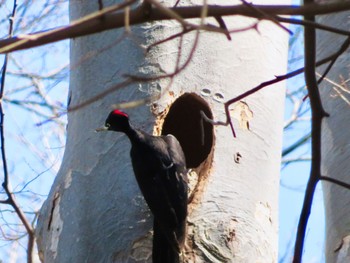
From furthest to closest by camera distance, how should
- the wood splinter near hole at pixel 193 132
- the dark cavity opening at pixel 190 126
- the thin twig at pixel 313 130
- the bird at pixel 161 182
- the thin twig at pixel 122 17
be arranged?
1. the dark cavity opening at pixel 190 126
2. the wood splinter near hole at pixel 193 132
3. the bird at pixel 161 182
4. the thin twig at pixel 313 130
5. the thin twig at pixel 122 17

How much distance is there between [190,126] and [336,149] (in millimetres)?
764

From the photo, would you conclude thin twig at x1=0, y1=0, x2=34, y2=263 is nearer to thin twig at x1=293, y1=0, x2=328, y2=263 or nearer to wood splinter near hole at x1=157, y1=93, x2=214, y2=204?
wood splinter near hole at x1=157, y1=93, x2=214, y2=204

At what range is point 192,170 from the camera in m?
3.24

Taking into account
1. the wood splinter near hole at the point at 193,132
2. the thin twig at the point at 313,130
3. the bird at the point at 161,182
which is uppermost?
the wood splinter near hole at the point at 193,132

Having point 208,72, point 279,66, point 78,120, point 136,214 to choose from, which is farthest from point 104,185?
point 279,66

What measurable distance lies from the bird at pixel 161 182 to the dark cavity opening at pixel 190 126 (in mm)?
155

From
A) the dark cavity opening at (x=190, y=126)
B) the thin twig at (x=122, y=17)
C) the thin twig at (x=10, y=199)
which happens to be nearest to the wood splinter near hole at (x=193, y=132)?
the dark cavity opening at (x=190, y=126)

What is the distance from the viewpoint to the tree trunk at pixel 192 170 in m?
2.85

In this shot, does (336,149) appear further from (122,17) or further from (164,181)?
(122,17)

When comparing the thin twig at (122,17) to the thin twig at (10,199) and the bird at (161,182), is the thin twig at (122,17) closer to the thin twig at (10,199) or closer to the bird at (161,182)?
the thin twig at (10,199)

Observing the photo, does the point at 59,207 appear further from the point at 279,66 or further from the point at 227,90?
the point at 279,66

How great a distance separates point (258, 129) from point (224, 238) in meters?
0.49

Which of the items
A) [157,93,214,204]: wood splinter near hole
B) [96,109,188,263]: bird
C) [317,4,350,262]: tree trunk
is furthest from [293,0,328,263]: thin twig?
[317,4,350,262]: tree trunk

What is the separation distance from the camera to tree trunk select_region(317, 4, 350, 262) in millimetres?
3232
